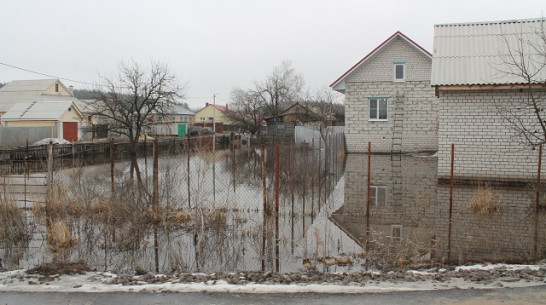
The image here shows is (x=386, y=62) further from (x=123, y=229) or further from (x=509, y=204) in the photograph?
(x=123, y=229)

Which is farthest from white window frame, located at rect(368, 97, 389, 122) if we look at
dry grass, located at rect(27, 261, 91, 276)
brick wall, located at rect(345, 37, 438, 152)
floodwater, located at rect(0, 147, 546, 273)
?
dry grass, located at rect(27, 261, 91, 276)

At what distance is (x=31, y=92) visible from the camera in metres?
53.1

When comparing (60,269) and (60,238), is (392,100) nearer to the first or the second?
(60,238)

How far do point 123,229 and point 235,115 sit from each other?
151ft

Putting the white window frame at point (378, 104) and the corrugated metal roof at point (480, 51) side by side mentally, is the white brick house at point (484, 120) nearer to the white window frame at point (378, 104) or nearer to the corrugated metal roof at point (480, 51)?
the corrugated metal roof at point (480, 51)

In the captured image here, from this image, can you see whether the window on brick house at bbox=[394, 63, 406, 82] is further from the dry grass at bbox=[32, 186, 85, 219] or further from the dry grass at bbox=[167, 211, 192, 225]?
the dry grass at bbox=[32, 186, 85, 219]

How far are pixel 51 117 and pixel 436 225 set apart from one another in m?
38.4

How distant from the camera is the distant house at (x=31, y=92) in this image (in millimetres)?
51625

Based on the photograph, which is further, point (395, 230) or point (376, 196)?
point (376, 196)

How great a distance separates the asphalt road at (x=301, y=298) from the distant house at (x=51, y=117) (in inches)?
1464

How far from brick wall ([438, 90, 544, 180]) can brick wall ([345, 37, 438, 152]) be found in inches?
452

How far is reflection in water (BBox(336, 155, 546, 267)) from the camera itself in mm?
7332

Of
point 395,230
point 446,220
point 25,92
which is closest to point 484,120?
point 446,220

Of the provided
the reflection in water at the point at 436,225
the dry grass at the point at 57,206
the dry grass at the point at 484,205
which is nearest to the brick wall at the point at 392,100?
the reflection in water at the point at 436,225
